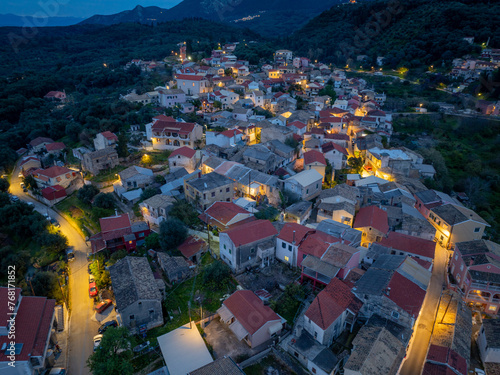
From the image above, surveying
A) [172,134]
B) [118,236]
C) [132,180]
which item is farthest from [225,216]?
[172,134]

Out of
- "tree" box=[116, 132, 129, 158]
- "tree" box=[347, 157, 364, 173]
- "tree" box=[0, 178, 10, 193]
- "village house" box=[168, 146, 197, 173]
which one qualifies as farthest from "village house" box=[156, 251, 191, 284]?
"tree" box=[0, 178, 10, 193]

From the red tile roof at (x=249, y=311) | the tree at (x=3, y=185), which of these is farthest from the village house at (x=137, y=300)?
the tree at (x=3, y=185)

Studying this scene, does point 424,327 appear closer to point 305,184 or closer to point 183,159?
point 305,184

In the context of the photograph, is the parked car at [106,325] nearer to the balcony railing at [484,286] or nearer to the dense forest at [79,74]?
the balcony railing at [484,286]

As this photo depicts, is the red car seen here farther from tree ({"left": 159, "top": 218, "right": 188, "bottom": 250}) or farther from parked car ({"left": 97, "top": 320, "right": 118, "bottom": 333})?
tree ({"left": 159, "top": 218, "right": 188, "bottom": 250})

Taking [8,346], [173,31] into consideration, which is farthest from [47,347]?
[173,31]

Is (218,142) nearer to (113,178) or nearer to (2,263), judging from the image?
(113,178)
